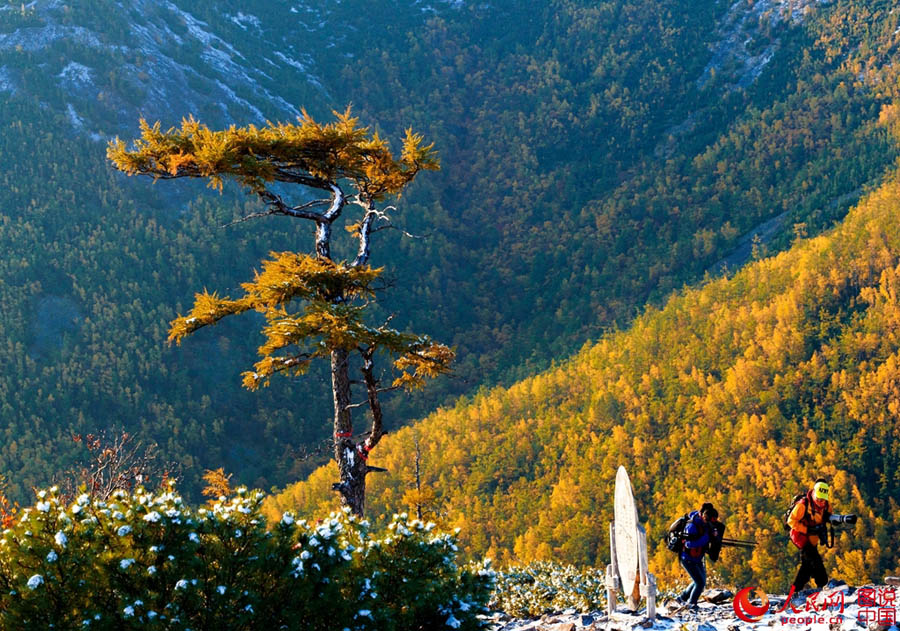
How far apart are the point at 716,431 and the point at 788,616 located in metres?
82.1

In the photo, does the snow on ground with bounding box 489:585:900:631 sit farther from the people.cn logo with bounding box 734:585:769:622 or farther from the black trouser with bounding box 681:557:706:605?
the black trouser with bounding box 681:557:706:605

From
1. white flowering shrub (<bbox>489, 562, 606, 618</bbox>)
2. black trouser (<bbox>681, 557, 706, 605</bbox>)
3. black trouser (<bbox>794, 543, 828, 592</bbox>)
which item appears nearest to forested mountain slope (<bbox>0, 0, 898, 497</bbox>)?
white flowering shrub (<bbox>489, 562, 606, 618</bbox>)

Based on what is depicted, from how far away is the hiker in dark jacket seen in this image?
15.1m

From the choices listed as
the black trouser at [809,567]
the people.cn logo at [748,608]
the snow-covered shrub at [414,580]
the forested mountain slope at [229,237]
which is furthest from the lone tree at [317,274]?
the forested mountain slope at [229,237]

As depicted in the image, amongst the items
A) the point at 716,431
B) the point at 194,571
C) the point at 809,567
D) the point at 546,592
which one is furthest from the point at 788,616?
the point at 716,431

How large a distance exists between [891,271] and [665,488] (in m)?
37.3

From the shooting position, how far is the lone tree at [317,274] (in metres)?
16.0

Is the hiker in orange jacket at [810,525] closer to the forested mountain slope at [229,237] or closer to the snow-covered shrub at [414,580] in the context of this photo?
the snow-covered shrub at [414,580]

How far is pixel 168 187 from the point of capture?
155 meters

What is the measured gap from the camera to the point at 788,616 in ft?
46.5

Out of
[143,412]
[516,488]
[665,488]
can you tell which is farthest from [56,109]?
[665,488]

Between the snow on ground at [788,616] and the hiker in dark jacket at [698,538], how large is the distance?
656 millimetres

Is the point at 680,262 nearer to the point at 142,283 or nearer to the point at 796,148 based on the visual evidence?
the point at 796,148

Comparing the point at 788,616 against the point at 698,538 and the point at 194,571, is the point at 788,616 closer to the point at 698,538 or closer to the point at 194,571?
the point at 698,538
